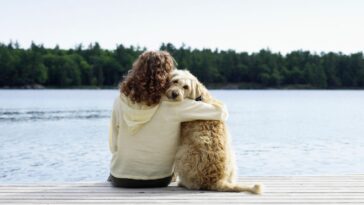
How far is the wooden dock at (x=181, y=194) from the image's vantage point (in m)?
4.47

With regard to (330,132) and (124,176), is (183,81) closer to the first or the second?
(124,176)

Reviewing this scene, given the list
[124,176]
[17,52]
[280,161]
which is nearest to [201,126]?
[124,176]

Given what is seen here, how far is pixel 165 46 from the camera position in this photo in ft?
357

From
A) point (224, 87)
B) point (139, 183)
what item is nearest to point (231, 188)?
point (139, 183)

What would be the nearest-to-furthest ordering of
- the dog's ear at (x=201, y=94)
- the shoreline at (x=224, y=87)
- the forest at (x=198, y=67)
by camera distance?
1. the dog's ear at (x=201, y=94)
2. the forest at (x=198, y=67)
3. the shoreline at (x=224, y=87)

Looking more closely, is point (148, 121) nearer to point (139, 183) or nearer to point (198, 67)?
point (139, 183)

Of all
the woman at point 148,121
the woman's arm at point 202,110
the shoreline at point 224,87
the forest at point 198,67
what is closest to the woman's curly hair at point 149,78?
the woman at point 148,121

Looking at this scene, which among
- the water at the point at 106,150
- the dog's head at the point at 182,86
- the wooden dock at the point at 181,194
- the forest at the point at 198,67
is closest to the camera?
the wooden dock at the point at 181,194

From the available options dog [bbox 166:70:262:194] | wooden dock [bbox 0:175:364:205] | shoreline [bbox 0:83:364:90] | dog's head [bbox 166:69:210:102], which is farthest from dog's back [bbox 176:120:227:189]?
shoreline [bbox 0:83:364:90]

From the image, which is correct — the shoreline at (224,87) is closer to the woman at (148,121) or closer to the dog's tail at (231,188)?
the woman at (148,121)

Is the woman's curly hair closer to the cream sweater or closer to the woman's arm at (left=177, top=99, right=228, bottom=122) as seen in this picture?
the cream sweater

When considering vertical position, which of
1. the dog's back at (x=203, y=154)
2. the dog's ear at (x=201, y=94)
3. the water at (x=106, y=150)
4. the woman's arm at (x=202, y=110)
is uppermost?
the dog's ear at (x=201, y=94)

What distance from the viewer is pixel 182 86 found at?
4.73 m

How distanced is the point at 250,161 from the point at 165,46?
93127 mm
